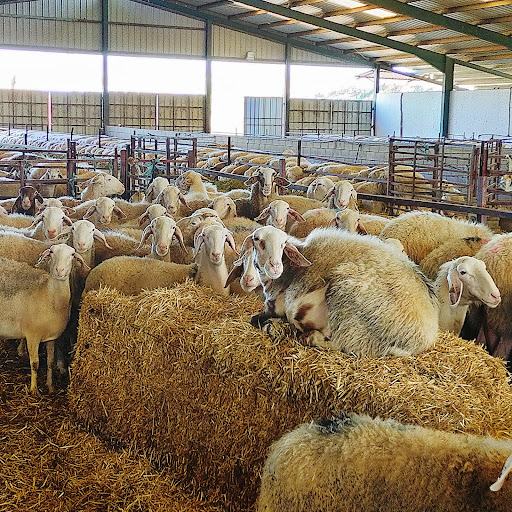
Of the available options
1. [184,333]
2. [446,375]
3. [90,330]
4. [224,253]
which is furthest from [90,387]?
[446,375]

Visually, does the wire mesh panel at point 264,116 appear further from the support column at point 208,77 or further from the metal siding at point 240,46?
the metal siding at point 240,46

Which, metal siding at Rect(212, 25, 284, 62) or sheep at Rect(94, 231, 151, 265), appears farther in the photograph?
metal siding at Rect(212, 25, 284, 62)

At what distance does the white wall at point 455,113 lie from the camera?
21578mm

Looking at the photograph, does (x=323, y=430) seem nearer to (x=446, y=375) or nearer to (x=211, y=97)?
(x=446, y=375)

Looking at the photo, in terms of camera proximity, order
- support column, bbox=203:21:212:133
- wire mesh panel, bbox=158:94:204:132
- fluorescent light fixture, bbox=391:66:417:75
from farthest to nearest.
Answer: fluorescent light fixture, bbox=391:66:417:75, wire mesh panel, bbox=158:94:204:132, support column, bbox=203:21:212:133

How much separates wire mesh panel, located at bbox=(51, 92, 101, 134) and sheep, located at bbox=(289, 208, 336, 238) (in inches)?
987

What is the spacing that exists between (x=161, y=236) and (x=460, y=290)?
→ 9.28 feet

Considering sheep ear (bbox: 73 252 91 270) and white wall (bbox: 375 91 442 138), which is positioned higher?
white wall (bbox: 375 91 442 138)

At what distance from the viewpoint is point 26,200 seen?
9.00m

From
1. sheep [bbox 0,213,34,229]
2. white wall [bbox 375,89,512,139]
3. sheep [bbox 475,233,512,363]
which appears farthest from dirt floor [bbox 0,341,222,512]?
white wall [bbox 375,89,512,139]

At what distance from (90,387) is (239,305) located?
1.31 metres

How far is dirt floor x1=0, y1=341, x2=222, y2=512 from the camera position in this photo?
4094mm

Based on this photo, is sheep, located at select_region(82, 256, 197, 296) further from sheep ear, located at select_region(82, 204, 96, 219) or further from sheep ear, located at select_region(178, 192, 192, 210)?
sheep ear, located at select_region(178, 192, 192, 210)

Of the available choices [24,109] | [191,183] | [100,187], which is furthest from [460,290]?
[24,109]
